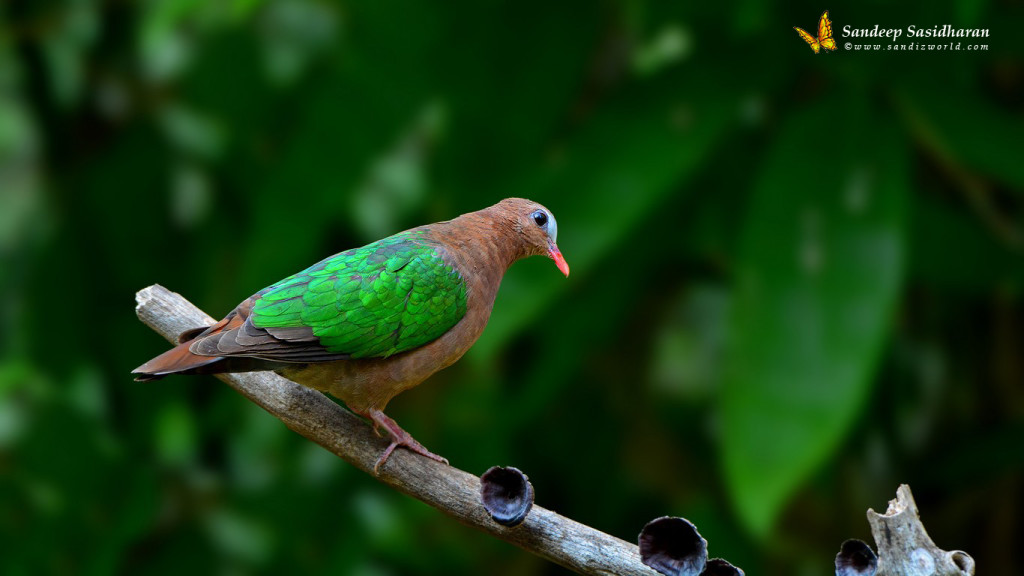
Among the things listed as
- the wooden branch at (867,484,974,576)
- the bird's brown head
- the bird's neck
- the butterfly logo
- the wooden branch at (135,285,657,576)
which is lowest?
the wooden branch at (135,285,657,576)

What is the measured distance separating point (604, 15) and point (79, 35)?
8.13ft

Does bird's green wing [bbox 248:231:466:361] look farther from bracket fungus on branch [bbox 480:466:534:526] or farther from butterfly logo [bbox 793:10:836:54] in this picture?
butterfly logo [bbox 793:10:836:54]

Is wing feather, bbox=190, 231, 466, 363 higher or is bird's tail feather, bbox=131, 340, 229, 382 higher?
wing feather, bbox=190, 231, 466, 363

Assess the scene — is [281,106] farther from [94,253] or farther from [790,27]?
[790,27]

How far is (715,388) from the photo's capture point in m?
4.71

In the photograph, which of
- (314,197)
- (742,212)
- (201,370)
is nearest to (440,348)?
(201,370)

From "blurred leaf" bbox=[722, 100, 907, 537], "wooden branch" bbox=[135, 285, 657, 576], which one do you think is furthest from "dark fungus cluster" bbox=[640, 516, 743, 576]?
"blurred leaf" bbox=[722, 100, 907, 537]

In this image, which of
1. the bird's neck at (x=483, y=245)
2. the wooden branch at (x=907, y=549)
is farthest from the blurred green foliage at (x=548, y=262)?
the wooden branch at (x=907, y=549)

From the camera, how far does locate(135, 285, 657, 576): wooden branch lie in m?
1.92

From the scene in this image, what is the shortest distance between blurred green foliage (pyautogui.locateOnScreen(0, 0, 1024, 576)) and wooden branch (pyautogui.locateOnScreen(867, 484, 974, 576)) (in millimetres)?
1651

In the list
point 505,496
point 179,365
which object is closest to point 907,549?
point 505,496

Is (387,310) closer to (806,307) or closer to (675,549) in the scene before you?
(675,549)

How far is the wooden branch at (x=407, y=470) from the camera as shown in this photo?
1.92 m

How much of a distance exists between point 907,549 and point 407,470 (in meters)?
0.95
